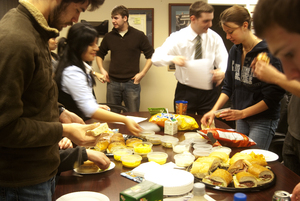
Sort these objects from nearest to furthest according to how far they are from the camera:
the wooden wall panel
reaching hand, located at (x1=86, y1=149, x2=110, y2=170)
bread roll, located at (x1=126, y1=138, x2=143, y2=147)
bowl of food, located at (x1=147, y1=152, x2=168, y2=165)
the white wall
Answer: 1. reaching hand, located at (x1=86, y1=149, x2=110, y2=170)
2. bowl of food, located at (x1=147, y1=152, x2=168, y2=165)
3. bread roll, located at (x1=126, y1=138, x2=143, y2=147)
4. the wooden wall panel
5. the white wall

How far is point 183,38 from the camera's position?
123 inches

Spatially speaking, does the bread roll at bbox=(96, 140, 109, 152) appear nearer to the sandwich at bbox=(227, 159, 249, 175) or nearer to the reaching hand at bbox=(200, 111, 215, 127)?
the sandwich at bbox=(227, 159, 249, 175)

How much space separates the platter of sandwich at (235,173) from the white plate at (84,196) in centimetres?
47

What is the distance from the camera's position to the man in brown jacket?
0.89 meters

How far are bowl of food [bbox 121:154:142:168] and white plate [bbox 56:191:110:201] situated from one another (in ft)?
1.22

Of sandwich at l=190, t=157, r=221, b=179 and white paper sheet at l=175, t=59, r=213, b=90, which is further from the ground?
white paper sheet at l=175, t=59, r=213, b=90

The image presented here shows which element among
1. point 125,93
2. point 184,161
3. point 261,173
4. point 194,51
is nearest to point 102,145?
point 184,161

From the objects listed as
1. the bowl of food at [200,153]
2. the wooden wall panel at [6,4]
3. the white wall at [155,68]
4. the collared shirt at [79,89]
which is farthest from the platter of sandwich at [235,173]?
the wooden wall panel at [6,4]

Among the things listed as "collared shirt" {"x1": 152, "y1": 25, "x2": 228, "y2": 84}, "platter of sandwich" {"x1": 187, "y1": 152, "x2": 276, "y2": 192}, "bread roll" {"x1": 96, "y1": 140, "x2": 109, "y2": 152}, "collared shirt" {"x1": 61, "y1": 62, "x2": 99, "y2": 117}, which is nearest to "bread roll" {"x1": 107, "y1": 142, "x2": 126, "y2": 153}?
"bread roll" {"x1": 96, "y1": 140, "x2": 109, "y2": 152}

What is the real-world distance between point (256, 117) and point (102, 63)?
119 inches

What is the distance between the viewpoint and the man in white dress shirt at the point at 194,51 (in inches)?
118

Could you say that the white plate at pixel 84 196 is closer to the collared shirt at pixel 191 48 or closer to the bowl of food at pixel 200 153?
the bowl of food at pixel 200 153

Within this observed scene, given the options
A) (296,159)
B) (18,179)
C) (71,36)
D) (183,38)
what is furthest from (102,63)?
(18,179)

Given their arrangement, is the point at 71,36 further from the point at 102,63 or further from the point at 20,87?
the point at 102,63
